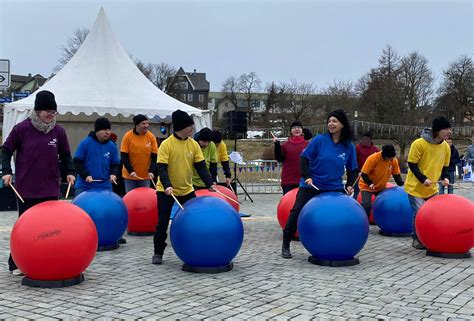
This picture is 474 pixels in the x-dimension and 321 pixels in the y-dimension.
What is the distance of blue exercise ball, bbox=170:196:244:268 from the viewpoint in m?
6.88

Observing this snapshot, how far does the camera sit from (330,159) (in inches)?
305

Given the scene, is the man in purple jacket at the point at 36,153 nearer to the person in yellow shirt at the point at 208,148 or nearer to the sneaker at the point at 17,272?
the sneaker at the point at 17,272

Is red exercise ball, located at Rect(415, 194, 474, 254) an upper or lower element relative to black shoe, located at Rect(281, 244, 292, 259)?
upper

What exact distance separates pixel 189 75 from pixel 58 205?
111 m

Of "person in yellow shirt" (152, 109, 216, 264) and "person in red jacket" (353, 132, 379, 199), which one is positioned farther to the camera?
"person in red jacket" (353, 132, 379, 199)

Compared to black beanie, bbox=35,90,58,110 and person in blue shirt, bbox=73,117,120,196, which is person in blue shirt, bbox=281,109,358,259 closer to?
person in blue shirt, bbox=73,117,120,196

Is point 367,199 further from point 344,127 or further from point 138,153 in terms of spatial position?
A: point 138,153

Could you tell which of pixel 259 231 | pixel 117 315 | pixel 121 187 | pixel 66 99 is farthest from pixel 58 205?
pixel 66 99

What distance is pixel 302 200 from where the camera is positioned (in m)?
Answer: 8.08

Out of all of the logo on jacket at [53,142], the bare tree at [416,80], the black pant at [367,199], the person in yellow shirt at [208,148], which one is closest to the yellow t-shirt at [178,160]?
the logo on jacket at [53,142]

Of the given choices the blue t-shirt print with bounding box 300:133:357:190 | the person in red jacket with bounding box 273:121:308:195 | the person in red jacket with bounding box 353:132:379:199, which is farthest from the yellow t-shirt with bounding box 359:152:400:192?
the blue t-shirt print with bounding box 300:133:357:190

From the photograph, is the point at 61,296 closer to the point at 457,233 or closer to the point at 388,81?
the point at 457,233

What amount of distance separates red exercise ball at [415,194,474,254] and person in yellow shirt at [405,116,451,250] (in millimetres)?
446

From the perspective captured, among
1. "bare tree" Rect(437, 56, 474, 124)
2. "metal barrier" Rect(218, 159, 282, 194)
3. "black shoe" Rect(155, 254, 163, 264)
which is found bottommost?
"black shoe" Rect(155, 254, 163, 264)
